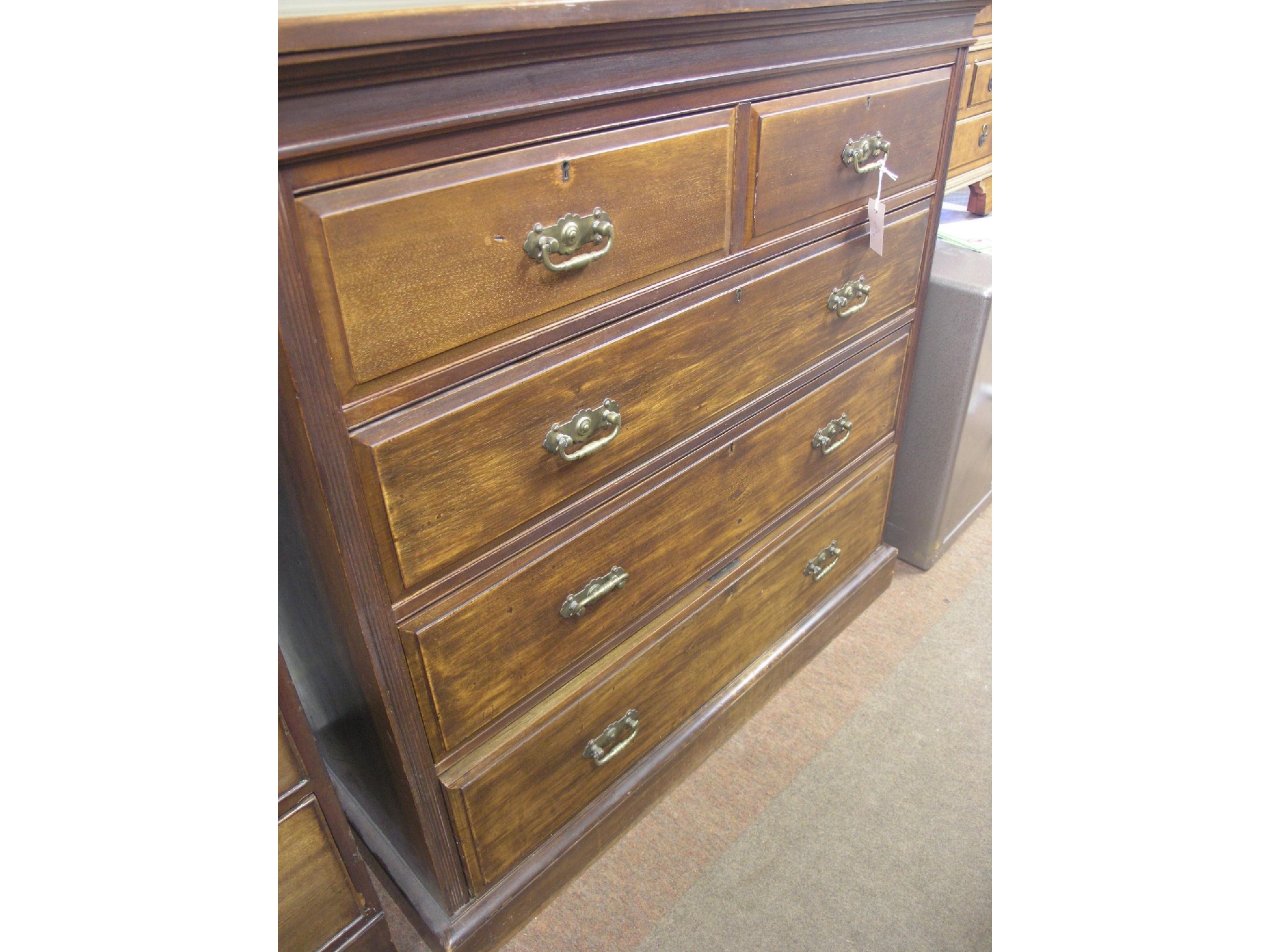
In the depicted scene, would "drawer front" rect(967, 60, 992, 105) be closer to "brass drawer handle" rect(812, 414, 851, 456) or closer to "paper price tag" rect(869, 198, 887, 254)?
"paper price tag" rect(869, 198, 887, 254)

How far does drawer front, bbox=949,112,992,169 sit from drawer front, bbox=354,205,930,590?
0.57 metres

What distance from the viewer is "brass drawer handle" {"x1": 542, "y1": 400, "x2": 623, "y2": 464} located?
81 centimetres

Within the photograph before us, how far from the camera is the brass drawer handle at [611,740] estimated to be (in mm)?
1067

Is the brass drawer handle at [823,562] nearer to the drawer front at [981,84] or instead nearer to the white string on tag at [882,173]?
the white string on tag at [882,173]

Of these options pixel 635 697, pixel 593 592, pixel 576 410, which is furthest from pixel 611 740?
pixel 576 410

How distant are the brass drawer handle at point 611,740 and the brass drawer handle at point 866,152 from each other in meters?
0.77

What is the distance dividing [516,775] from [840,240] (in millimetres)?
793

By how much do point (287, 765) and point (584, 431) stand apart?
0.44 meters

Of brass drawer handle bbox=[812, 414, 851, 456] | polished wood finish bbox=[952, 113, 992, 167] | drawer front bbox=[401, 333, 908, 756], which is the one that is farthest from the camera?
polished wood finish bbox=[952, 113, 992, 167]

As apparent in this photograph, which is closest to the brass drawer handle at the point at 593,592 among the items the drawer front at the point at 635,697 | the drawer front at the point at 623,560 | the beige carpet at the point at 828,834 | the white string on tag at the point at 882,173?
the drawer front at the point at 623,560

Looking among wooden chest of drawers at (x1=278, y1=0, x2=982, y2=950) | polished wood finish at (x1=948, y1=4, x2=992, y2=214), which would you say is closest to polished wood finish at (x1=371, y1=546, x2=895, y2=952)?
wooden chest of drawers at (x1=278, y1=0, x2=982, y2=950)

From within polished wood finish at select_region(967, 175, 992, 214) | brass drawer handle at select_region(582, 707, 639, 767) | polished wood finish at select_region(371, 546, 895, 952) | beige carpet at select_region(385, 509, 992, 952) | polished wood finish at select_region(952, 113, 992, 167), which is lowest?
beige carpet at select_region(385, 509, 992, 952)

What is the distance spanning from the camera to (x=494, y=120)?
0.65 metres

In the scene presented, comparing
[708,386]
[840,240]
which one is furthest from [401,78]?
[840,240]
